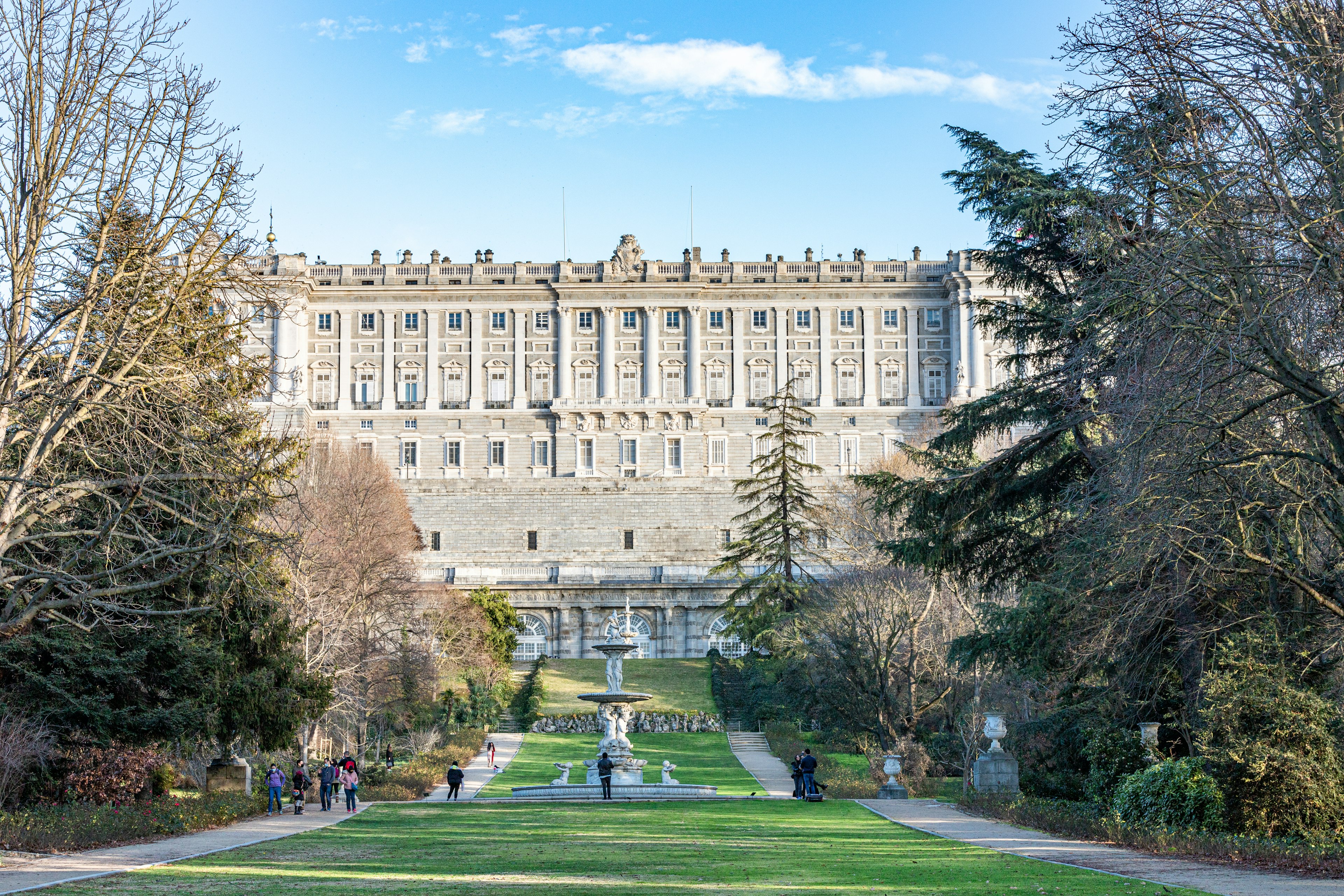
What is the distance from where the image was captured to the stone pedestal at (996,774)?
88.0ft

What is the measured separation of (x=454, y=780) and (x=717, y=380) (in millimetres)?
61904

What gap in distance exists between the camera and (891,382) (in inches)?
3531

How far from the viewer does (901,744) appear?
34.9m

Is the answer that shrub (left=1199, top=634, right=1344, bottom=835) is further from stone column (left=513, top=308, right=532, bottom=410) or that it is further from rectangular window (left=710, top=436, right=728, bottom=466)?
stone column (left=513, top=308, right=532, bottom=410)

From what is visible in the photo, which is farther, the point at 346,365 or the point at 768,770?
the point at 346,365

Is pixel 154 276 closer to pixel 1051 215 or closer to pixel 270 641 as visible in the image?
pixel 270 641

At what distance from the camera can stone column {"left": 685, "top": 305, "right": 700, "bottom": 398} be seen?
89.5m

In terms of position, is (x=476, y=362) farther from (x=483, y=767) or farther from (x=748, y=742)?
(x=483, y=767)

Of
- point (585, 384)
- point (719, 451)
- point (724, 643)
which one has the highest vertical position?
point (585, 384)

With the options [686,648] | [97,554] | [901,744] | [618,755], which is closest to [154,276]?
[97,554]

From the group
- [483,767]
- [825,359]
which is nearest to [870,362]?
[825,359]

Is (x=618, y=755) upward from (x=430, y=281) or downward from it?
downward

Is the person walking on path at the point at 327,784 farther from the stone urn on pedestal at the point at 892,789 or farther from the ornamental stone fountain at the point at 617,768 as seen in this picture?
the stone urn on pedestal at the point at 892,789

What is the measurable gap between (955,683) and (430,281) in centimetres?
6045
